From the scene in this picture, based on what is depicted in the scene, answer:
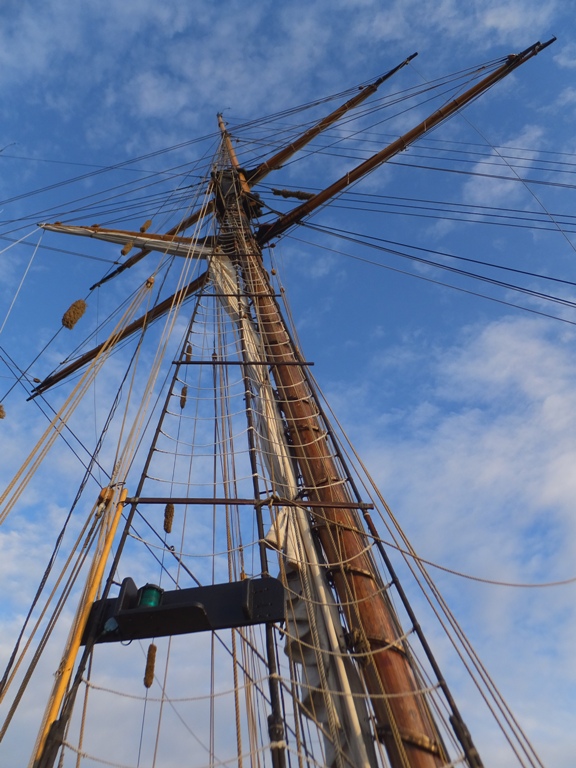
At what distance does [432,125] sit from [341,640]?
33.6 ft

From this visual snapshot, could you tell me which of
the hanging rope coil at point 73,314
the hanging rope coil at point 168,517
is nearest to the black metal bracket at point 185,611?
the hanging rope coil at point 168,517

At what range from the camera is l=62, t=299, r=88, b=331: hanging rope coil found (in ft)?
19.9

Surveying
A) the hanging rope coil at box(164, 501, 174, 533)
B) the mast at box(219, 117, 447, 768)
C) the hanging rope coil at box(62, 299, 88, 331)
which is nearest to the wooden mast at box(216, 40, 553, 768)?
the mast at box(219, 117, 447, 768)

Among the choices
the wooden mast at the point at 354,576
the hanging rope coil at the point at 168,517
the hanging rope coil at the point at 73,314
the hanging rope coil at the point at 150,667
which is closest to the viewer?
the wooden mast at the point at 354,576

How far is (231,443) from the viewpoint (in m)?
6.11

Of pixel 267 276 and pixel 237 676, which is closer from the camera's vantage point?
pixel 237 676

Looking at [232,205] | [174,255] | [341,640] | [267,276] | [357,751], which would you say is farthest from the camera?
[232,205]

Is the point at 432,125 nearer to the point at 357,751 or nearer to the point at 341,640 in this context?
the point at 341,640

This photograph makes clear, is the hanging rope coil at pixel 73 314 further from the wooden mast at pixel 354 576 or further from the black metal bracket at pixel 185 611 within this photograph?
the black metal bracket at pixel 185 611

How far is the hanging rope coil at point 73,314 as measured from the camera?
6066 millimetres

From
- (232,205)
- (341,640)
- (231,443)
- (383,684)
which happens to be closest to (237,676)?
(341,640)

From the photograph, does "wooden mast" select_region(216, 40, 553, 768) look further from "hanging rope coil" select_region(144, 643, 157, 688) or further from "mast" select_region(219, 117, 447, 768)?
"hanging rope coil" select_region(144, 643, 157, 688)

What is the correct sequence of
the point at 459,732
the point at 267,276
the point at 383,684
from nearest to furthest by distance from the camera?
the point at 459,732
the point at 383,684
the point at 267,276

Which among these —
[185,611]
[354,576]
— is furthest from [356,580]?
[185,611]
